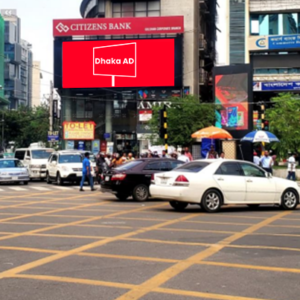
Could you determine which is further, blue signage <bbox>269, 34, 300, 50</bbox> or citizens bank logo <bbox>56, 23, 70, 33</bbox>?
citizens bank logo <bbox>56, 23, 70, 33</bbox>

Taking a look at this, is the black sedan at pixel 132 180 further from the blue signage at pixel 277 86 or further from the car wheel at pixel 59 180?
the blue signage at pixel 277 86

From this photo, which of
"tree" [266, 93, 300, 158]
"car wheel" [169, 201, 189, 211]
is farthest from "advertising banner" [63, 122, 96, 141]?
"car wheel" [169, 201, 189, 211]

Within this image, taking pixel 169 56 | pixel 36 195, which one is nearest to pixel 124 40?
pixel 169 56

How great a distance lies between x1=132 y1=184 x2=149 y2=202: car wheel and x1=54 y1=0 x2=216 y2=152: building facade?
37675 millimetres

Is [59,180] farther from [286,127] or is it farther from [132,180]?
[286,127]

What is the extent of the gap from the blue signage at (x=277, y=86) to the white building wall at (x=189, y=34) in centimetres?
617

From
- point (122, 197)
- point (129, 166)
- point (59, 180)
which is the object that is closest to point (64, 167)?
point (59, 180)

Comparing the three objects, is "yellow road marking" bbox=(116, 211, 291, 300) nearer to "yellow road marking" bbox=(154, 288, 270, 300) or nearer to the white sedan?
"yellow road marking" bbox=(154, 288, 270, 300)

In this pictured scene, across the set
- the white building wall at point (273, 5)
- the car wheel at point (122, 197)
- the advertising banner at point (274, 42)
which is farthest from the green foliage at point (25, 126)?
the car wheel at point (122, 197)

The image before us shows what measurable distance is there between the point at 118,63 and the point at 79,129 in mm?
7587

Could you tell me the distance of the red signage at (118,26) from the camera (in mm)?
59969

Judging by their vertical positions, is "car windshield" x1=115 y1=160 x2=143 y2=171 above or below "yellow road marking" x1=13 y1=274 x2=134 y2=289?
above

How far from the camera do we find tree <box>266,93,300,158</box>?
39.8 metres

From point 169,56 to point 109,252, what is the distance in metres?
51.6
